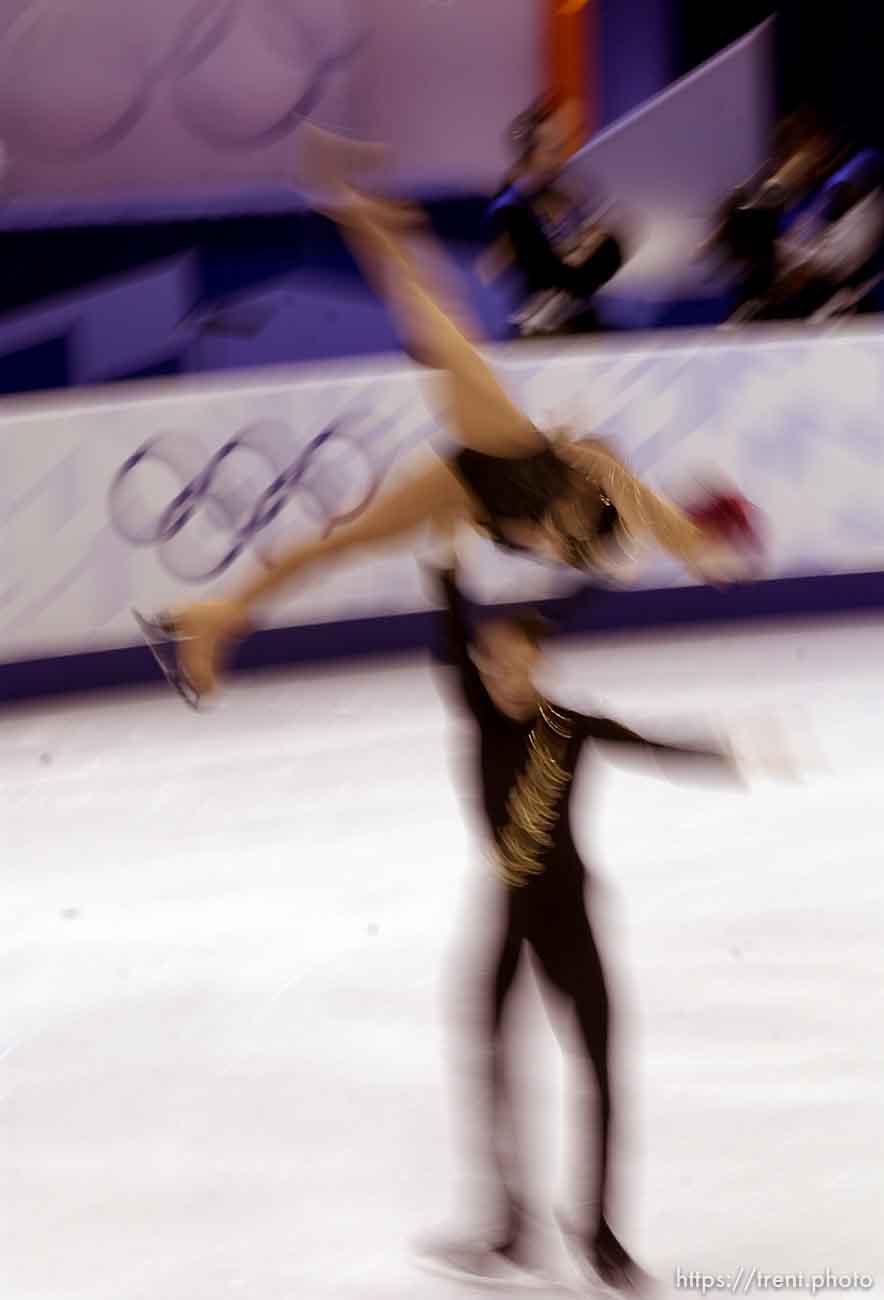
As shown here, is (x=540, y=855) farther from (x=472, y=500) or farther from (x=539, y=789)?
(x=472, y=500)

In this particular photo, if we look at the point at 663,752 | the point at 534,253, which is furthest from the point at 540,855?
the point at 534,253

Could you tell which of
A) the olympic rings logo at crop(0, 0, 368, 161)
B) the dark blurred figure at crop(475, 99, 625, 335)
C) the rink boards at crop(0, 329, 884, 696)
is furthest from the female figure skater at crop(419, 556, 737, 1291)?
the olympic rings logo at crop(0, 0, 368, 161)

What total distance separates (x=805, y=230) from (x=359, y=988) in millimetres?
3980

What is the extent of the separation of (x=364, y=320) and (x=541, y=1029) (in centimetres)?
343

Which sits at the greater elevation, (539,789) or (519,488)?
(519,488)

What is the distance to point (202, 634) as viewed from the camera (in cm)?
197

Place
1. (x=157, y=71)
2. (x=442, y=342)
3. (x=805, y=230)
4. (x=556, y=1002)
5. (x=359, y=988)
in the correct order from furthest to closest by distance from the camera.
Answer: (x=805, y=230) < (x=157, y=71) < (x=359, y=988) < (x=556, y=1002) < (x=442, y=342)

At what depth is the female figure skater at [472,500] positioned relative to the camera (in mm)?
1893

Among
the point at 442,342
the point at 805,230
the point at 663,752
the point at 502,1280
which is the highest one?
the point at 442,342

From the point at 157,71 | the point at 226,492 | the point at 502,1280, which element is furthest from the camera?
the point at 157,71

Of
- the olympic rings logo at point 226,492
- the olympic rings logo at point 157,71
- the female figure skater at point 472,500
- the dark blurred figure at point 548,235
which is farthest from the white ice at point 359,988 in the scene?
the olympic rings logo at point 157,71

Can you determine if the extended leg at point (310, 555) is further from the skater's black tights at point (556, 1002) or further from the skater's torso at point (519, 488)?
the skater's black tights at point (556, 1002)

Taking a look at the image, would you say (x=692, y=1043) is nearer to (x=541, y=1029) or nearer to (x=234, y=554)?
(x=541, y=1029)

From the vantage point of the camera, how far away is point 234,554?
5535 mm
